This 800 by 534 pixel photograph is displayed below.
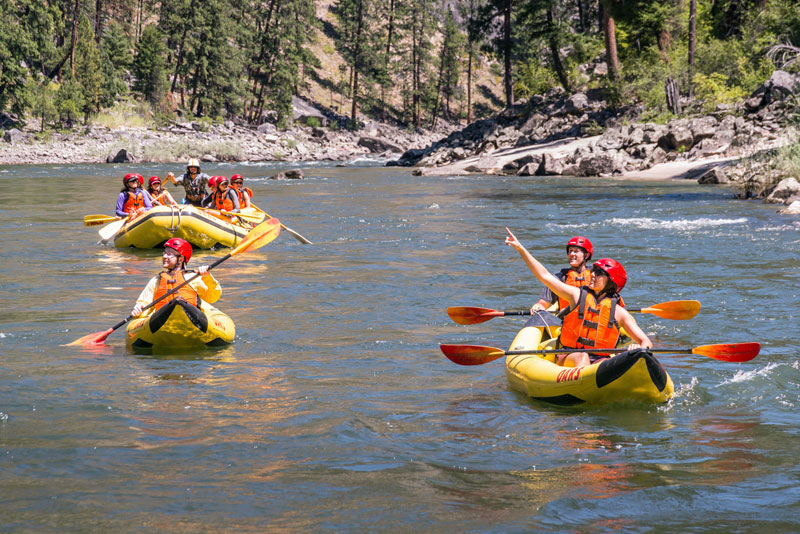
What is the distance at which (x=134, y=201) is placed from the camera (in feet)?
50.0

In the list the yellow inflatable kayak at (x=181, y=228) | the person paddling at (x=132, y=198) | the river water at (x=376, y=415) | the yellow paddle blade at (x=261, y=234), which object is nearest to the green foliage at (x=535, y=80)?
the person paddling at (x=132, y=198)

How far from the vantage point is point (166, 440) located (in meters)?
5.39

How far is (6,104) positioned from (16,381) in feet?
146

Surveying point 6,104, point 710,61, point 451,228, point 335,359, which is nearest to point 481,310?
point 335,359

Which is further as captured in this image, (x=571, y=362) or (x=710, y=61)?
(x=710, y=61)

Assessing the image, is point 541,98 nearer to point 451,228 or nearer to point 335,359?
point 451,228

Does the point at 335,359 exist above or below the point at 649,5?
below

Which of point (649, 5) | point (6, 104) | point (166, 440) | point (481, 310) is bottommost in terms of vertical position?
point (166, 440)

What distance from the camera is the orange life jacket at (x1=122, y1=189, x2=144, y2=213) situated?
15.2 metres

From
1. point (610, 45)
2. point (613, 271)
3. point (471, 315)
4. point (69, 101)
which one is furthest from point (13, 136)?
point (613, 271)

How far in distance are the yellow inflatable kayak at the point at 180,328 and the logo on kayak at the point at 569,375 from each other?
3.21m

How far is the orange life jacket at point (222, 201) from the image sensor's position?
50.0 ft

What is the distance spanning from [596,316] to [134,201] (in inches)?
430

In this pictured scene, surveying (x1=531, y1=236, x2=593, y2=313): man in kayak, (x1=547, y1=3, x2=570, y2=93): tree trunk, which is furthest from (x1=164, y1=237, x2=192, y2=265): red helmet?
(x1=547, y1=3, x2=570, y2=93): tree trunk
